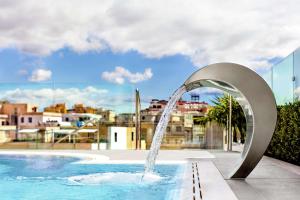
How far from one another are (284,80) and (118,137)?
540cm

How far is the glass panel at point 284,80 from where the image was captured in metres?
10.5

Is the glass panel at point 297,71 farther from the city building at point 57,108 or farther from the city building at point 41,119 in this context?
the city building at point 41,119

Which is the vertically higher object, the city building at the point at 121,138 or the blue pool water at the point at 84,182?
the city building at the point at 121,138

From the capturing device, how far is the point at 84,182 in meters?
6.81

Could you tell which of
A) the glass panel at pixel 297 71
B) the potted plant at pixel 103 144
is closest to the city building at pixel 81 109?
the potted plant at pixel 103 144

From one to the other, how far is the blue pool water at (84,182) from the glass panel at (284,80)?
3517 mm

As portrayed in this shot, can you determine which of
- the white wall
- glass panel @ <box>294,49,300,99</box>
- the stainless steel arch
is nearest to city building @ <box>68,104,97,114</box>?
the white wall

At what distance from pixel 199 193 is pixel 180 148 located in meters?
8.47

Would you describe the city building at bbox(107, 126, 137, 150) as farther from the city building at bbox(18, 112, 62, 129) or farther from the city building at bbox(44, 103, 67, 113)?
the city building at bbox(18, 112, 62, 129)

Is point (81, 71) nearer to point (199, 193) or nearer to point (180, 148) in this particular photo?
point (180, 148)

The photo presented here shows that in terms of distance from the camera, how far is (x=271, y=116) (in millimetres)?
6051

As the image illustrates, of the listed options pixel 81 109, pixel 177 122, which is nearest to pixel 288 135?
pixel 177 122

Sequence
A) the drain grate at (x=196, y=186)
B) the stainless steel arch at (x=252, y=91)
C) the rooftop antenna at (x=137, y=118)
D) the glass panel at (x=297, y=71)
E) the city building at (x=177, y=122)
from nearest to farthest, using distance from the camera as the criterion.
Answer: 1. the drain grate at (x=196, y=186)
2. the stainless steel arch at (x=252, y=91)
3. the glass panel at (x=297, y=71)
4. the city building at (x=177, y=122)
5. the rooftop antenna at (x=137, y=118)

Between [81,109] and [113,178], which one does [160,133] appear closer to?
[113,178]
